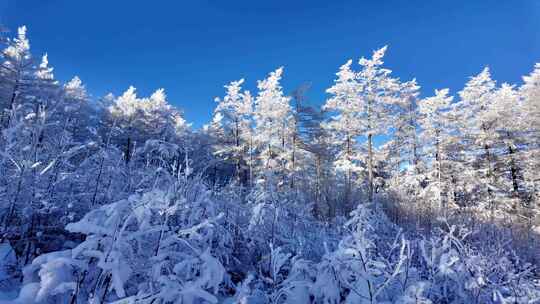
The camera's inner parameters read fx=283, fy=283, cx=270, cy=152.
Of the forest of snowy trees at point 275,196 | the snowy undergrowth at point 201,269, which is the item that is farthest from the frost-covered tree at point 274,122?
the snowy undergrowth at point 201,269

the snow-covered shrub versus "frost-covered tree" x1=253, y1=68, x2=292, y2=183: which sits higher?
"frost-covered tree" x1=253, y1=68, x2=292, y2=183

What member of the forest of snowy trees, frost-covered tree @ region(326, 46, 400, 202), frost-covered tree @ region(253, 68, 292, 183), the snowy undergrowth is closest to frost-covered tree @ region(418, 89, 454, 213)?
the forest of snowy trees

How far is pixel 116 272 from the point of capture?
1.23 meters

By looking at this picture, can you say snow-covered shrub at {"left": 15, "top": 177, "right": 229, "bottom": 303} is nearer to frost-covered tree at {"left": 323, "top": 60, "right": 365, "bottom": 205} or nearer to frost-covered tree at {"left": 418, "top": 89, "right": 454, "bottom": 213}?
frost-covered tree at {"left": 323, "top": 60, "right": 365, "bottom": 205}

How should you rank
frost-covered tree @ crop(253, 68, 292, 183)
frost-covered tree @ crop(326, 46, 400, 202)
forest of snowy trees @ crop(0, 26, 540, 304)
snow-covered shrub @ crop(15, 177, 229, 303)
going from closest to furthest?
snow-covered shrub @ crop(15, 177, 229, 303) < forest of snowy trees @ crop(0, 26, 540, 304) < frost-covered tree @ crop(326, 46, 400, 202) < frost-covered tree @ crop(253, 68, 292, 183)

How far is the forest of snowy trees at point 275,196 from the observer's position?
1.71 m

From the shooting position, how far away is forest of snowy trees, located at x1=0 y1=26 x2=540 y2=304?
171 centimetres

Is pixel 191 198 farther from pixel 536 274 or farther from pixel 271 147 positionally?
pixel 271 147

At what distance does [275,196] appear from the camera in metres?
3.60

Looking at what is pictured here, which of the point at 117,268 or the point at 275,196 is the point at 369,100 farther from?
the point at 117,268

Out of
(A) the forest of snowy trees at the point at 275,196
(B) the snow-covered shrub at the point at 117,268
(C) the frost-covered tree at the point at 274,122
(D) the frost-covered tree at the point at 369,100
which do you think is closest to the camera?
(B) the snow-covered shrub at the point at 117,268

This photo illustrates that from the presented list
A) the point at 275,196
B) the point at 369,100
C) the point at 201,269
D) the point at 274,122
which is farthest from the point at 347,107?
the point at 201,269

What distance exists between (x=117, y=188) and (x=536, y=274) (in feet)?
24.1

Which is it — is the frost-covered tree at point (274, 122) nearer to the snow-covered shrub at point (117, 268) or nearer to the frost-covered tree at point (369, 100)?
the frost-covered tree at point (369, 100)
